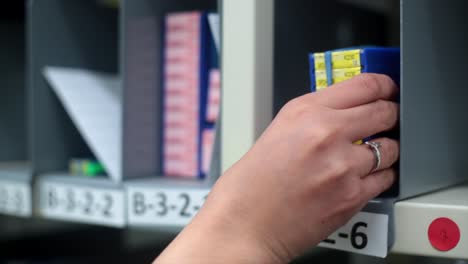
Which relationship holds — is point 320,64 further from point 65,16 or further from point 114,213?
point 65,16

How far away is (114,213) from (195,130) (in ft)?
0.71

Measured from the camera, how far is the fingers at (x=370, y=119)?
2.09 feet

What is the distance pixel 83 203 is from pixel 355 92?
592mm

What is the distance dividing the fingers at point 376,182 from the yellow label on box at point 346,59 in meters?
0.15

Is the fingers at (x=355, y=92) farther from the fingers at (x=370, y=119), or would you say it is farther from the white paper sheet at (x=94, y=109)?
the white paper sheet at (x=94, y=109)

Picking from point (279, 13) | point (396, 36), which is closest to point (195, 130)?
point (279, 13)

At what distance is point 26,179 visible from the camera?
1.11 meters

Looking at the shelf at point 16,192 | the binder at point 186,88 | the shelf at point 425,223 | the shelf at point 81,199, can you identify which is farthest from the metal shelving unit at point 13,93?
the shelf at point 425,223

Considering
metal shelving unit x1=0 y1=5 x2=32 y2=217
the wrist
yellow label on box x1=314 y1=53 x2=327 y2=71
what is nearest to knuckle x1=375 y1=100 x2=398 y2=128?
yellow label on box x1=314 y1=53 x2=327 y2=71

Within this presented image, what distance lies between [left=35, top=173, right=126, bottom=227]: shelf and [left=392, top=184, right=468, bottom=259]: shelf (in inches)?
19.5

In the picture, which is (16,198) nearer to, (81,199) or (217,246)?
(81,199)

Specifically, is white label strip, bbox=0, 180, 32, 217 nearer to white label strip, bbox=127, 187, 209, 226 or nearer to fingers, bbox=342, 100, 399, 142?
white label strip, bbox=127, 187, 209, 226

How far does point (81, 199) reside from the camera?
1023mm

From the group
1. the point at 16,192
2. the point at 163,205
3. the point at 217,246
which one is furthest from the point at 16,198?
the point at 217,246
